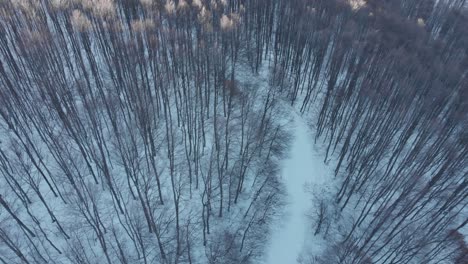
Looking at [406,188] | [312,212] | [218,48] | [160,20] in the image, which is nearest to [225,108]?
[218,48]

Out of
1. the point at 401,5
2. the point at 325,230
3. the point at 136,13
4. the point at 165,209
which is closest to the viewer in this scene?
the point at 165,209

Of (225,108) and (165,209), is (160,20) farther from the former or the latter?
(165,209)

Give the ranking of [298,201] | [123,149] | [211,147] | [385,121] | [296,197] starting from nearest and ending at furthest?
[123,149], [298,201], [296,197], [211,147], [385,121]

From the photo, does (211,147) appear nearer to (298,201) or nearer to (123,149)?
(123,149)

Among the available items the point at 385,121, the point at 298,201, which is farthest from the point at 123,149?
the point at 385,121

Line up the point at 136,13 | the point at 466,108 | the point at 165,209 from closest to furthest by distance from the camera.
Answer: the point at 165,209
the point at 466,108
the point at 136,13

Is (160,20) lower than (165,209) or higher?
higher

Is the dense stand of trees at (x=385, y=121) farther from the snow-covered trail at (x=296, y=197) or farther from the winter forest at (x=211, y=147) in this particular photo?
the snow-covered trail at (x=296, y=197)
